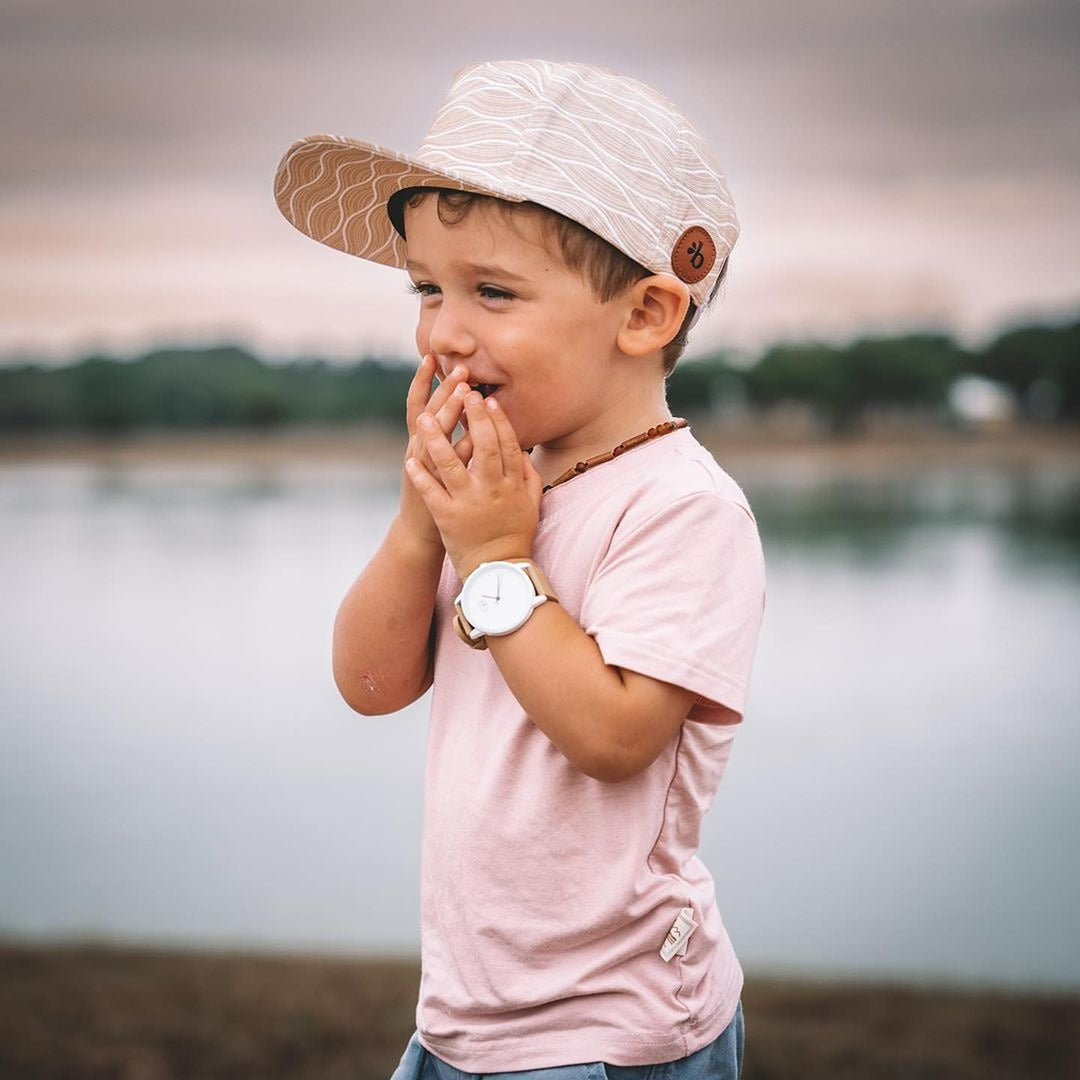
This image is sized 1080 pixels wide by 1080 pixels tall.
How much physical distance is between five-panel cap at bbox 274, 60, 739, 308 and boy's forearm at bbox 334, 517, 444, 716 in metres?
0.25

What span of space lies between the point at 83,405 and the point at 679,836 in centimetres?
410

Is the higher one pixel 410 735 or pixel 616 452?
pixel 616 452

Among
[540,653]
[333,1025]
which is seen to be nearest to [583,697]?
[540,653]

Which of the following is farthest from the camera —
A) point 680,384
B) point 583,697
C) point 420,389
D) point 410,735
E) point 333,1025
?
point 680,384

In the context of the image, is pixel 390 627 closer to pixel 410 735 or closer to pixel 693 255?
pixel 693 255

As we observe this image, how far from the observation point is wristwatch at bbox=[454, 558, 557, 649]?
2.57ft

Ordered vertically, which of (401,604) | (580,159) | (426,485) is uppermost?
(580,159)

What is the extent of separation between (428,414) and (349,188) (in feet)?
0.75

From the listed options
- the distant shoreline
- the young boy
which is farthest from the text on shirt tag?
the distant shoreline

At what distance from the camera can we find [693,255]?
88 cm

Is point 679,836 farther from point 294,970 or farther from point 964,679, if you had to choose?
point 964,679

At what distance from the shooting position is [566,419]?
87 cm

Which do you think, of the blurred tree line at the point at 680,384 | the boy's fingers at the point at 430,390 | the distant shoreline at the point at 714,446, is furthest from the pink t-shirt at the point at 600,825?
the distant shoreline at the point at 714,446

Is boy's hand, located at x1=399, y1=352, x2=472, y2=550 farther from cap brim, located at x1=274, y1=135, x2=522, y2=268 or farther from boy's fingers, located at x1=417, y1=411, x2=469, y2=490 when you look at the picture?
cap brim, located at x1=274, y1=135, x2=522, y2=268
